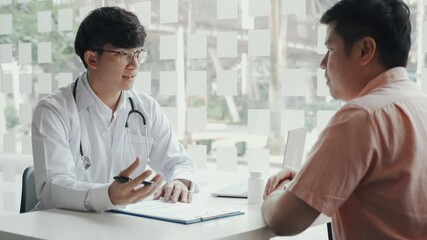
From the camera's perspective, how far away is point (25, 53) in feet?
12.5

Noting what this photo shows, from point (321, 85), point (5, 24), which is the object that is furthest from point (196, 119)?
point (5, 24)

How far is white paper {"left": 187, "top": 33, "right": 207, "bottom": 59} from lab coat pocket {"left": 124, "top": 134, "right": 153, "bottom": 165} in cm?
62

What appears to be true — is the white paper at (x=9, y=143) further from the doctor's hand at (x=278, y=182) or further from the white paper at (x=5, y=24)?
the doctor's hand at (x=278, y=182)

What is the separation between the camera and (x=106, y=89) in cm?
255

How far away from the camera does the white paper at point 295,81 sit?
284 centimetres

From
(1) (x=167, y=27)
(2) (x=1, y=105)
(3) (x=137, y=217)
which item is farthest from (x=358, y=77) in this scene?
(2) (x=1, y=105)

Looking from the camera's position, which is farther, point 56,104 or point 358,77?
point 56,104

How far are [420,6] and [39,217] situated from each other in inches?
70.3

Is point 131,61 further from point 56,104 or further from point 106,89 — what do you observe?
Result: point 56,104

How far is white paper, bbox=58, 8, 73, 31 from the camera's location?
3.61m

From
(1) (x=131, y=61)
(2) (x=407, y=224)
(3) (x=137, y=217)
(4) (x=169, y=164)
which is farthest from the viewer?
(4) (x=169, y=164)

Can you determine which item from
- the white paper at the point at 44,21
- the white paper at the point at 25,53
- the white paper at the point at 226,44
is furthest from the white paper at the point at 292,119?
the white paper at the point at 25,53

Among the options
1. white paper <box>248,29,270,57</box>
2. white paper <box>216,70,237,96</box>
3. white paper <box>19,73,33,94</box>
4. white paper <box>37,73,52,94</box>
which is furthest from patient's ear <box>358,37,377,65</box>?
white paper <box>19,73,33,94</box>

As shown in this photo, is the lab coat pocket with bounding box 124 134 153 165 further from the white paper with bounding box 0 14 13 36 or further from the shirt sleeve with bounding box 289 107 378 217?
the white paper with bounding box 0 14 13 36
